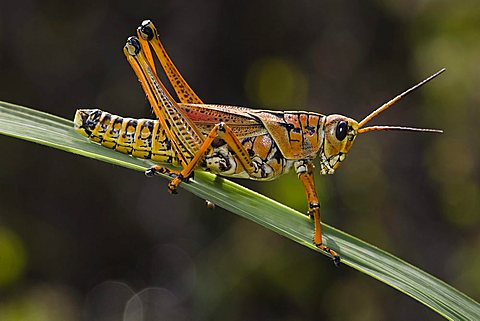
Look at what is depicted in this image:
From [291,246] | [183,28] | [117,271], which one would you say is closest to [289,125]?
[291,246]

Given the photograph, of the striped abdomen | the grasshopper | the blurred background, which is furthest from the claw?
the blurred background

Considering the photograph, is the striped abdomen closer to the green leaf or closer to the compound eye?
the green leaf

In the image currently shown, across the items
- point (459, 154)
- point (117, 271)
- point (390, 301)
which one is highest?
point (459, 154)

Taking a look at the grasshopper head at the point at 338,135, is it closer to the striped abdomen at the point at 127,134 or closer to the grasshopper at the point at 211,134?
the grasshopper at the point at 211,134

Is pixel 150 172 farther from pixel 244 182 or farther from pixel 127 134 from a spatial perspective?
pixel 244 182

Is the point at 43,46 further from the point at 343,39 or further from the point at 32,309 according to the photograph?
the point at 343,39

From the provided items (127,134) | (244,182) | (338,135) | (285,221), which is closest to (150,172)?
(127,134)

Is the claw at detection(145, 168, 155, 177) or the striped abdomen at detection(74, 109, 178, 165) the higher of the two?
the striped abdomen at detection(74, 109, 178, 165)
